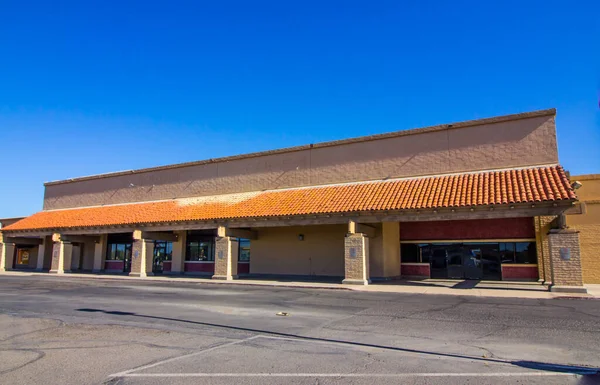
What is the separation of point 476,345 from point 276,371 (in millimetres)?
3898

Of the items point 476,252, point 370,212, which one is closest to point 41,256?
point 370,212

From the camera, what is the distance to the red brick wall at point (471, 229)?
21.9 meters

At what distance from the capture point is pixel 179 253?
3023 centimetres

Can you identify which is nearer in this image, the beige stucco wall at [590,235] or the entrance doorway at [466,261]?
the beige stucco wall at [590,235]

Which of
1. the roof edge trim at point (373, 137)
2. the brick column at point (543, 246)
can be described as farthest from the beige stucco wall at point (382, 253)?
the brick column at point (543, 246)

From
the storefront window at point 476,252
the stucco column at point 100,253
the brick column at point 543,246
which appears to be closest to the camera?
the brick column at point 543,246

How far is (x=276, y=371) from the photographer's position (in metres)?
6.18

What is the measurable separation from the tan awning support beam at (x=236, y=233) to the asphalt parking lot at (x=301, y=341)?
967 cm

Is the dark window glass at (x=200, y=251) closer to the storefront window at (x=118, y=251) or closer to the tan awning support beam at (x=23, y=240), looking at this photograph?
the storefront window at (x=118, y=251)

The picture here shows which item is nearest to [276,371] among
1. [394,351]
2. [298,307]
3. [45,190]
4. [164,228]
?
[394,351]

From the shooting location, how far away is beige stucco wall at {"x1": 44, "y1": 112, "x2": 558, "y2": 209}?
20.3 m

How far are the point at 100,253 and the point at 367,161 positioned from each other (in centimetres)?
2280

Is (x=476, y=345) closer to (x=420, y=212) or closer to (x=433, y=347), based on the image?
(x=433, y=347)

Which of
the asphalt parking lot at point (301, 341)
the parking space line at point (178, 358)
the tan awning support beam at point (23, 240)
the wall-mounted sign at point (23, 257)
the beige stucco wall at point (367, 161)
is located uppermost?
the beige stucco wall at point (367, 161)
